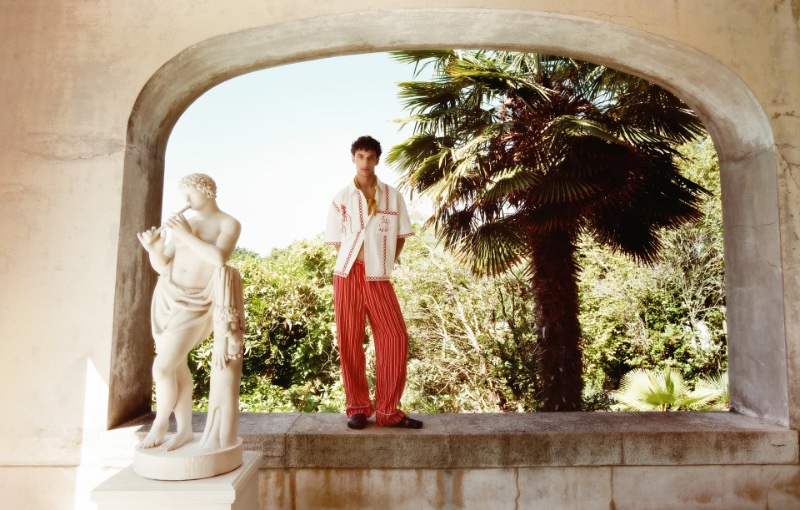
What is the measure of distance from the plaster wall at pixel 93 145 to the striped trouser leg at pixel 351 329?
136 cm

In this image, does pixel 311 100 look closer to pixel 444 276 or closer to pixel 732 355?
pixel 444 276

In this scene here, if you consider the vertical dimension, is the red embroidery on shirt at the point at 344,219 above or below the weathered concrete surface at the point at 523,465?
above

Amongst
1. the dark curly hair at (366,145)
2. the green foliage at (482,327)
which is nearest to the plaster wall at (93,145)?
the dark curly hair at (366,145)

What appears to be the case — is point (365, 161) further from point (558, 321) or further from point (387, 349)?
point (558, 321)

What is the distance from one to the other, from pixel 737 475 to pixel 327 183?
36.4 feet

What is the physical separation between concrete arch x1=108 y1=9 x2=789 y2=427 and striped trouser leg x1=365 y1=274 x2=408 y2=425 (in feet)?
5.15

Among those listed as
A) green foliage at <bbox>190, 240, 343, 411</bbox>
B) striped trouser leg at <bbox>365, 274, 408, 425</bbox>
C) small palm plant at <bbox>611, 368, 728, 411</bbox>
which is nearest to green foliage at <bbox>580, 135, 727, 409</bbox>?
small palm plant at <bbox>611, 368, 728, 411</bbox>

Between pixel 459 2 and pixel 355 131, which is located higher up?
pixel 355 131

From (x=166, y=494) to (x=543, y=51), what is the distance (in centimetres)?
350

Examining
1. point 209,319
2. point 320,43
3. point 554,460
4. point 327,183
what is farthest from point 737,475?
point 327,183

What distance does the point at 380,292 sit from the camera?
308cm

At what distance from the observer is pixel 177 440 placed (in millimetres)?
2197

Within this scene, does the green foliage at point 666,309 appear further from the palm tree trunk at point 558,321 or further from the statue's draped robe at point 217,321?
the statue's draped robe at point 217,321

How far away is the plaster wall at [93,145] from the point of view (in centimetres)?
298
